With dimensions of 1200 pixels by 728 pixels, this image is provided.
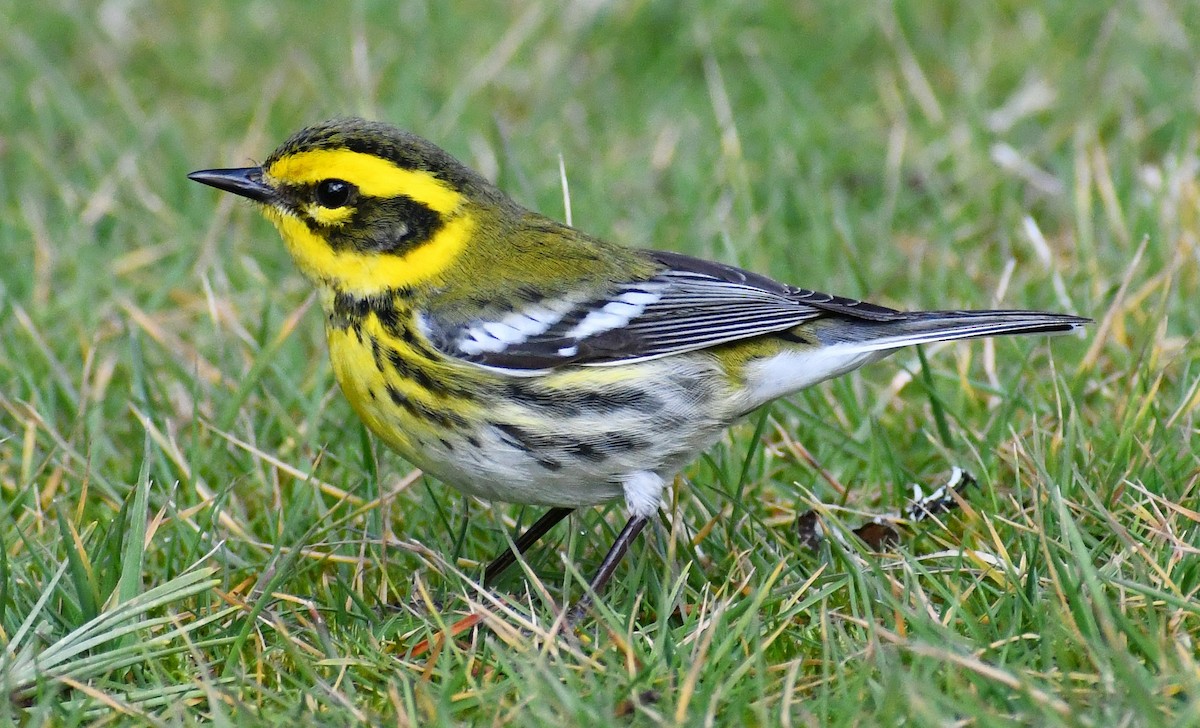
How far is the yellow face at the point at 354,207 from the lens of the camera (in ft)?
11.3

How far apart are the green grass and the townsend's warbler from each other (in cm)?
20

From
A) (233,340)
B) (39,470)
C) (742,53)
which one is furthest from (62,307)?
(742,53)

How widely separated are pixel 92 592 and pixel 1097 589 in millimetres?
1844

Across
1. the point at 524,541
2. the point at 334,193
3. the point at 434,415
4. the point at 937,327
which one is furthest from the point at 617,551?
the point at 334,193

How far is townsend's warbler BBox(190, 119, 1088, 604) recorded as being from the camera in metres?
3.27

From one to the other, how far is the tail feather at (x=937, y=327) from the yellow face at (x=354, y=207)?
0.91 meters

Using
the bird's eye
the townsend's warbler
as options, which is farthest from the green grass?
the bird's eye

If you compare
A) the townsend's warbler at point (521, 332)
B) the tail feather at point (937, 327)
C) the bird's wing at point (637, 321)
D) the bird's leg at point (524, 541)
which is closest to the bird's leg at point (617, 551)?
the townsend's warbler at point (521, 332)

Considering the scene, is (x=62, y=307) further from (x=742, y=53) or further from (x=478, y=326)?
(x=742, y=53)

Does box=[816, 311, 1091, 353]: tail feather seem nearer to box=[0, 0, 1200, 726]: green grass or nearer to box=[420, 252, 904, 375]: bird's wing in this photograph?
box=[420, 252, 904, 375]: bird's wing

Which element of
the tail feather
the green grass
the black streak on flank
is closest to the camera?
the green grass

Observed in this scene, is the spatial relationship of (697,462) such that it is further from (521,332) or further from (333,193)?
(333,193)

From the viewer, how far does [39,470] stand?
351 centimetres

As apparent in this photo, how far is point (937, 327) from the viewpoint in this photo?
11.3 feet
